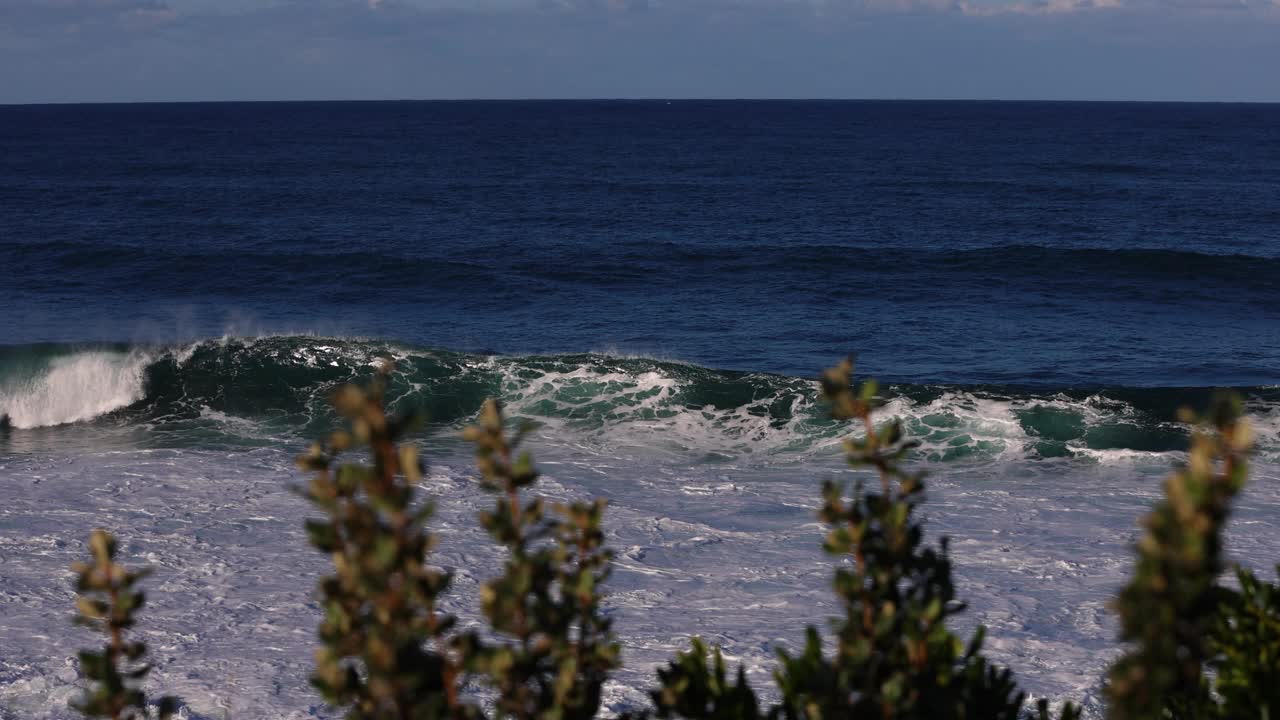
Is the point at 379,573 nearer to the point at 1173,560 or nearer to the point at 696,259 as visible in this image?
the point at 1173,560

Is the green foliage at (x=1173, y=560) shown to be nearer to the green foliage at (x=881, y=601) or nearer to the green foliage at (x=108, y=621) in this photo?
the green foliage at (x=881, y=601)

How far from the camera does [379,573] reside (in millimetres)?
2664

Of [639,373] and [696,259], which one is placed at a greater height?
[696,259]

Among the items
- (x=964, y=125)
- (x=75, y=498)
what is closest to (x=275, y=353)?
(x=75, y=498)

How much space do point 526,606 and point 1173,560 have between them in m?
1.63

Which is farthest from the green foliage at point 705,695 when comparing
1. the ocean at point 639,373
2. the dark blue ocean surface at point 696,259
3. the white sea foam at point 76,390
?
the dark blue ocean surface at point 696,259

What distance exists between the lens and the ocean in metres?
11.8

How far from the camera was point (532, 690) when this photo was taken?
11.0ft

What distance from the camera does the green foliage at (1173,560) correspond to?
7.79 ft

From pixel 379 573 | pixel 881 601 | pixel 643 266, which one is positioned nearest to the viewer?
pixel 379 573

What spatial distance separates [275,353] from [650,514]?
1230cm

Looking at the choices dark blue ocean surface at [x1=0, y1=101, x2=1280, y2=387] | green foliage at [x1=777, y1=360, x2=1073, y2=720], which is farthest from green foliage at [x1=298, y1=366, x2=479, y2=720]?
dark blue ocean surface at [x1=0, y1=101, x2=1280, y2=387]

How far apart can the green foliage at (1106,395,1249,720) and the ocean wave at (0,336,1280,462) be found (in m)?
15.3

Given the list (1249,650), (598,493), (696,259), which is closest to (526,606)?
(1249,650)
